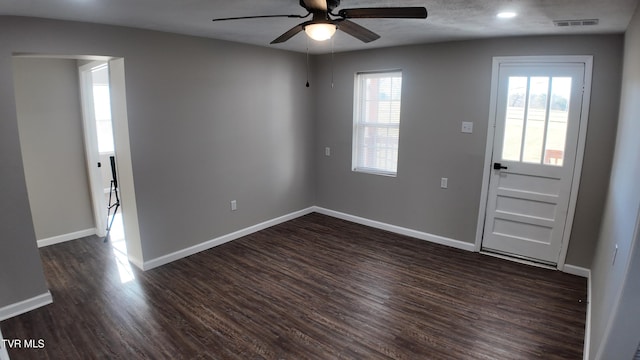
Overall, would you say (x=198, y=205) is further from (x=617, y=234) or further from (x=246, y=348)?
(x=617, y=234)

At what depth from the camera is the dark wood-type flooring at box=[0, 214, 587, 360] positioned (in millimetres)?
2492

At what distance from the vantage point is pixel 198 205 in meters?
3.99

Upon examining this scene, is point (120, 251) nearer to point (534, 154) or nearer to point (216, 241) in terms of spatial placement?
point (216, 241)

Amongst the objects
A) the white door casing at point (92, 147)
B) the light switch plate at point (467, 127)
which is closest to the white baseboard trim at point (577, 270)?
the light switch plate at point (467, 127)

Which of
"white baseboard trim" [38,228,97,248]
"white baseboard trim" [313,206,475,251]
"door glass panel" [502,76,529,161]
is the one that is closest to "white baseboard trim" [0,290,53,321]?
"white baseboard trim" [38,228,97,248]

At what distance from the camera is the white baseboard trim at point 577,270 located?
11.6 ft

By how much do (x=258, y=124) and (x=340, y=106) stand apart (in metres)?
1.24

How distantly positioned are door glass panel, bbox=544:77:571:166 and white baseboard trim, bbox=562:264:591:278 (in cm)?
107

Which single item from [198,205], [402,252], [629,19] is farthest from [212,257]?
[629,19]

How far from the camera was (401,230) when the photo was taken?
4.68m

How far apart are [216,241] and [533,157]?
12.1ft

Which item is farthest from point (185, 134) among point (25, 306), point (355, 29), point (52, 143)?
point (355, 29)

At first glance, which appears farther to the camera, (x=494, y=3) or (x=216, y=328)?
(x=216, y=328)

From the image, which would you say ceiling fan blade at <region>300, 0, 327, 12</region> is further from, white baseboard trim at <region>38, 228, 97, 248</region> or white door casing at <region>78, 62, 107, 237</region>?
white baseboard trim at <region>38, 228, 97, 248</region>
